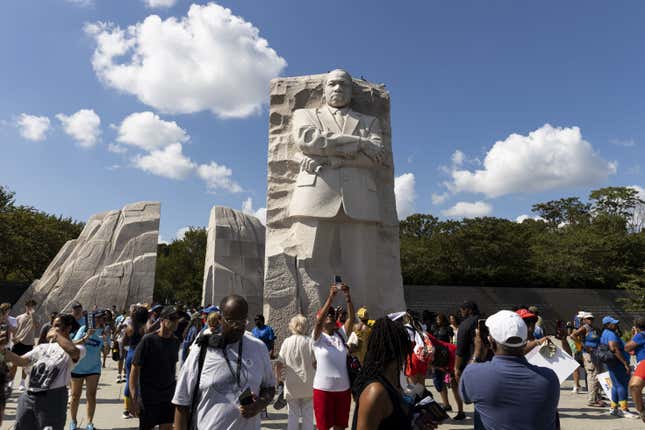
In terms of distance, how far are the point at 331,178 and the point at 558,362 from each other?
246 inches

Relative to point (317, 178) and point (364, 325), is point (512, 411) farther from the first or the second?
point (317, 178)

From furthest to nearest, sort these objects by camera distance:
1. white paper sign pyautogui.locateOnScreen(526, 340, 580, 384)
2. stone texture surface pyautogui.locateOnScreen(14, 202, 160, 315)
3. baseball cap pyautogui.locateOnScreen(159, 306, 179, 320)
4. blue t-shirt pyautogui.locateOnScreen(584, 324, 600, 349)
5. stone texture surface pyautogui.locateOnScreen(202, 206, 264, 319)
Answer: stone texture surface pyautogui.locateOnScreen(202, 206, 264, 319) < stone texture surface pyautogui.locateOnScreen(14, 202, 160, 315) < blue t-shirt pyautogui.locateOnScreen(584, 324, 600, 349) < baseball cap pyautogui.locateOnScreen(159, 306, 179, 320) < white paper sign pyautogui.locateOnScreen(526, 340, 580, 384)

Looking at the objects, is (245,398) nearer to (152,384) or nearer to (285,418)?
(152,384)

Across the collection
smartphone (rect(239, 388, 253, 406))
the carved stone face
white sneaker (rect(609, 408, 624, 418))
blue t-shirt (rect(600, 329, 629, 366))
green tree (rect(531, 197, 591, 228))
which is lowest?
white sneaker (rect(609, 408, 624, 418))

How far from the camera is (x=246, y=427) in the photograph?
101 inches

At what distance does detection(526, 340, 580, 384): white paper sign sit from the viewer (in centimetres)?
340

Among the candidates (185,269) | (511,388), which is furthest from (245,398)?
(185,269)

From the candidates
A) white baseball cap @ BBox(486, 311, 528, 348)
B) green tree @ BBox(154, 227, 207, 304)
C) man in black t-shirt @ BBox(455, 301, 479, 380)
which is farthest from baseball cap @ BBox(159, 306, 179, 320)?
green tree @ BBox(154, 227, 207, 304)

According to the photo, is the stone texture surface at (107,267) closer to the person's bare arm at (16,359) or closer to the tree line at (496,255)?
the tree line at (496,255)

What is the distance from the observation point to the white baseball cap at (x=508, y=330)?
2.43 m

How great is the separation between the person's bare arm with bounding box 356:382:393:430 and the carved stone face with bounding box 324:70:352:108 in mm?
8533

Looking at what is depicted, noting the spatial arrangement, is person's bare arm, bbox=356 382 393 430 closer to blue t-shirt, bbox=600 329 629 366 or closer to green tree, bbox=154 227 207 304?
blue t-shirt, bbox=600 329 629 366

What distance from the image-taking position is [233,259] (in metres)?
17.8

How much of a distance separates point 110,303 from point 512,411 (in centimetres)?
1651
